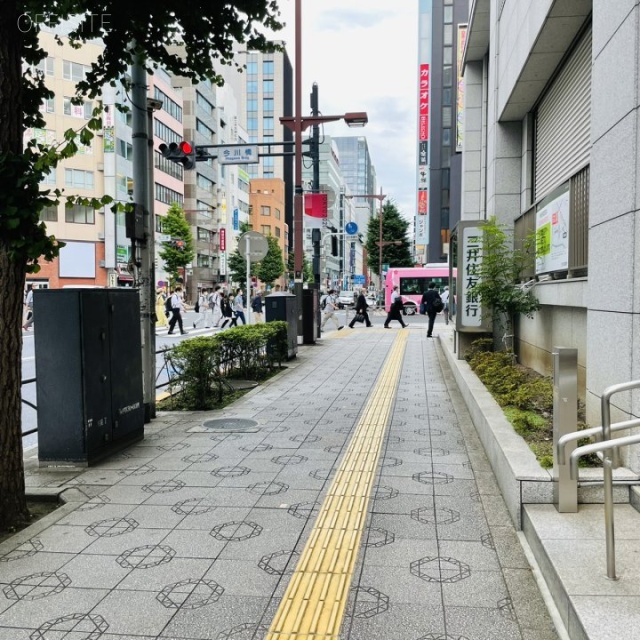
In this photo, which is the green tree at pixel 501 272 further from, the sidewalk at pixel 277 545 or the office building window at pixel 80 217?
the office building window at pixel 80 217

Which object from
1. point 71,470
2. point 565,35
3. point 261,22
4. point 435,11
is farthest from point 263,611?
point 435,11

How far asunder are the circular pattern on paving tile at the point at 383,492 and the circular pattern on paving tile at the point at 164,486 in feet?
5.07

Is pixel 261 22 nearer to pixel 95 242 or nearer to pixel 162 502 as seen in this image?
pixel 162 502

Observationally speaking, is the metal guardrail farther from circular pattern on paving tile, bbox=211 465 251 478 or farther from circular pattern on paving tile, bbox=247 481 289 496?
circular pattern on paving tile, bbox=211 465 251 478

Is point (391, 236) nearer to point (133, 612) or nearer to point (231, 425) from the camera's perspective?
point (231, 425)

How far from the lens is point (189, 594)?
3.22 m

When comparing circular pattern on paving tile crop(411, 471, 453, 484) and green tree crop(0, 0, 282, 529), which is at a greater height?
green tree crop(0, 0, 282, 529)

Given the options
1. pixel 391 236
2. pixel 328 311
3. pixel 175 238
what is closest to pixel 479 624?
pixel 328 311

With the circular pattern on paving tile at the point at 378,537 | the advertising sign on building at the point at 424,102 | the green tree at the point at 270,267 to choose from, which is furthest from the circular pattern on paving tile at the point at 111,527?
the green tree at the point at 270,267

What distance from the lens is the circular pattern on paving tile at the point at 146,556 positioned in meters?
3.58

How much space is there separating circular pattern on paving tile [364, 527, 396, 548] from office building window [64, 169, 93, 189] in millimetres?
49289

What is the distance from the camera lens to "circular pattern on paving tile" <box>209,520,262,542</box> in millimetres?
3959

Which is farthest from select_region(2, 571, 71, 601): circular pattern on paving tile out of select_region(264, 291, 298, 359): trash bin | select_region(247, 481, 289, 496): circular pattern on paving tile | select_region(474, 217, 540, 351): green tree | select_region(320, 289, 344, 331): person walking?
select_region(320, 289, 344, 331): person walking

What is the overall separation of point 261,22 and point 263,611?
522cm
